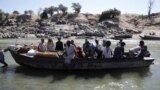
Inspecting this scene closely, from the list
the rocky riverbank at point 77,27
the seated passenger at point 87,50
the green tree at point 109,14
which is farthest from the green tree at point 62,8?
the seated passenger at point 87,50

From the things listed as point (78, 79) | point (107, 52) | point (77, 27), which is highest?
point (107, 52)

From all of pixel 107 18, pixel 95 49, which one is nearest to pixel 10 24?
pixel 107 18

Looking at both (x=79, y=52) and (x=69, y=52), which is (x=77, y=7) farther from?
(x=69, y=52)

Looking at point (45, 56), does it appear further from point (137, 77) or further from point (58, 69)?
point (137, 77)

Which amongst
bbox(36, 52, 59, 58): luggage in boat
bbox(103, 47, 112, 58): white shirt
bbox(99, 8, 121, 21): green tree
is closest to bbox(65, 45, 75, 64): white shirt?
bbox(36, 52, 59, 58): luggage in boat

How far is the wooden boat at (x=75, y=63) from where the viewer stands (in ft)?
63.6

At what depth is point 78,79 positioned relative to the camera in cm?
1806

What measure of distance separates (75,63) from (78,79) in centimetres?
158

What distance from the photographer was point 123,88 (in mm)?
16109

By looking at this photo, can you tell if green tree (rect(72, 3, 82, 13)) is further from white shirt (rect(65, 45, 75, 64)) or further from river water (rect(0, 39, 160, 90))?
white shirt (rect(65, 45, 75, 64))

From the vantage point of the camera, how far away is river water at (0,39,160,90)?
16.2 m

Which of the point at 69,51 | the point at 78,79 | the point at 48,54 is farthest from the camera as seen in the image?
the point at 48,54

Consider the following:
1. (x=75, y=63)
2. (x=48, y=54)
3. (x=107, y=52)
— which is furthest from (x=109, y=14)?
(x=48, y=54)

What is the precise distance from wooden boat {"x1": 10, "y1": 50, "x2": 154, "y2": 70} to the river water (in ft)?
1.02
